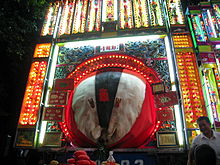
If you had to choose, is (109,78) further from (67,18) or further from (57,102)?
(67,18)

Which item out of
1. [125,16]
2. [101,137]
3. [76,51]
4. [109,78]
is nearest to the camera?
[101,137]

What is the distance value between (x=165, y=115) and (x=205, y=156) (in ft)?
10.7

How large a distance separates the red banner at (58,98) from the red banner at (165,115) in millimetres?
3269

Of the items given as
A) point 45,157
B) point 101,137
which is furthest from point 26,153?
point 101,137

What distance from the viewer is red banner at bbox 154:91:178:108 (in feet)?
18.4

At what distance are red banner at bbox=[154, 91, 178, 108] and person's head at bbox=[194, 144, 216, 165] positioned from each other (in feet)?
10.6

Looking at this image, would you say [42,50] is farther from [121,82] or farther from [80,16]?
[121,82]

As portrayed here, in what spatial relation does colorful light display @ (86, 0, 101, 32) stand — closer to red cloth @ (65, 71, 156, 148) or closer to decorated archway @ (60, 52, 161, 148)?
decorated archway @ (60, 52, 161, 148)

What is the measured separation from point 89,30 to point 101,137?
16.9 feet

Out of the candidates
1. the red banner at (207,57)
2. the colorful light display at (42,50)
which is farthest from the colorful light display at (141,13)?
the colorful light display at (42,50)

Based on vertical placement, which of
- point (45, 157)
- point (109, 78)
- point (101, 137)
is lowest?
point (45, 157)

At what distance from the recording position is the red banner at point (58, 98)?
6254 millimetres

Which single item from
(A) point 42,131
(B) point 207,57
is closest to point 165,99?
(B) point 207,57

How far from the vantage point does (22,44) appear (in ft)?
27.9
